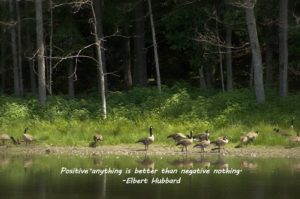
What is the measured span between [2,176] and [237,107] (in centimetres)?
1424

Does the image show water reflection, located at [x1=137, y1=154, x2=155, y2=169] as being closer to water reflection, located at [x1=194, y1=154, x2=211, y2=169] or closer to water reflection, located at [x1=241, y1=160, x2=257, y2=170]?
water reflection, located at [x1=194, y1=154, x2=211, y2=169]

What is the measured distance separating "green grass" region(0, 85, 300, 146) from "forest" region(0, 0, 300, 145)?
51mm

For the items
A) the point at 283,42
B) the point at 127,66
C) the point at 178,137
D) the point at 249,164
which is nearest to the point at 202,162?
the point at 249,164

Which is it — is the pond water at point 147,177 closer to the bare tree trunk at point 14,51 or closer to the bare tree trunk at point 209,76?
the bare tree trunk at point 209,76

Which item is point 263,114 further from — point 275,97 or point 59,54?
point 59,54

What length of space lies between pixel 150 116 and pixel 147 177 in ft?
38.8

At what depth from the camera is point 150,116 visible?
113ft

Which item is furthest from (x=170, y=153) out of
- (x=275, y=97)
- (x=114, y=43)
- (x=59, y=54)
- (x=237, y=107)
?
(x=114, y=43)

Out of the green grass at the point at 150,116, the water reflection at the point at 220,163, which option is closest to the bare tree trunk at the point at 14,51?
the green grass at the point at 150,116

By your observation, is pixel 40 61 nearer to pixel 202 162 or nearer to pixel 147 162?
pixel 147 162

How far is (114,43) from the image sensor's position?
181ft

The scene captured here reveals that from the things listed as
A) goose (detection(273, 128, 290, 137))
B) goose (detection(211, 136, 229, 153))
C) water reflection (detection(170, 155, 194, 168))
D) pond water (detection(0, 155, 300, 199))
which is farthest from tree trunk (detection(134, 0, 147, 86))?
water reflection (detection(170, 155, 194, 168))

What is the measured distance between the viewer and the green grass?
32250 mm

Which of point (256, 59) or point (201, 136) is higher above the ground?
point (256, 59)
